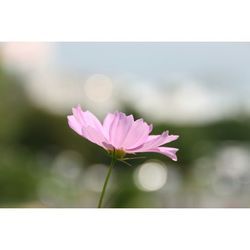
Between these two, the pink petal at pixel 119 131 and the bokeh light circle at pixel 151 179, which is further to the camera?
the bokeh light circle at pixel 151 179

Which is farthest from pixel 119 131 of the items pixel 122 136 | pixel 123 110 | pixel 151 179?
pixel 123 110

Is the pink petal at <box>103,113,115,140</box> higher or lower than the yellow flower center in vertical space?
higher

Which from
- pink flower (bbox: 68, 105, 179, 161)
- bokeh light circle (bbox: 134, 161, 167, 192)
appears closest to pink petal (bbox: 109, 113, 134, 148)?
pink flower (bbox: 68, 105, 179, 161)

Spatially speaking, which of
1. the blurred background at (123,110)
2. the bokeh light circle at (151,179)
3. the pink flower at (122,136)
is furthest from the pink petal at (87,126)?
the bokeh light circle at (151,179)

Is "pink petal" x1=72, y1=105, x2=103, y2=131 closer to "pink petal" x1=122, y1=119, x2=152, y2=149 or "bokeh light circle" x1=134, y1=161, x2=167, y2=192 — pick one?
"pink petal" x1=122, y1=119, x2=152, y2=149

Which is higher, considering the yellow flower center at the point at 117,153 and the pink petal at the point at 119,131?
the pink petal at the point at 119,131

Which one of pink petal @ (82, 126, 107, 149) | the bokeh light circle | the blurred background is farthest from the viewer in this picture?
the bokeh light circle

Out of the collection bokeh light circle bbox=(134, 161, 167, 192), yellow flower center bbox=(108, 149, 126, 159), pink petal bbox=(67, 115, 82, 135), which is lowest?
yellow flower center bbox=(108, 149, 126, 159)

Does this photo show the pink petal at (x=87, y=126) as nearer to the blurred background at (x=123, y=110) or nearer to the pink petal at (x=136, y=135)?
the pink petal at (x=136, y=135)

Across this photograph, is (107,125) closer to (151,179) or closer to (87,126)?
(87,126)
